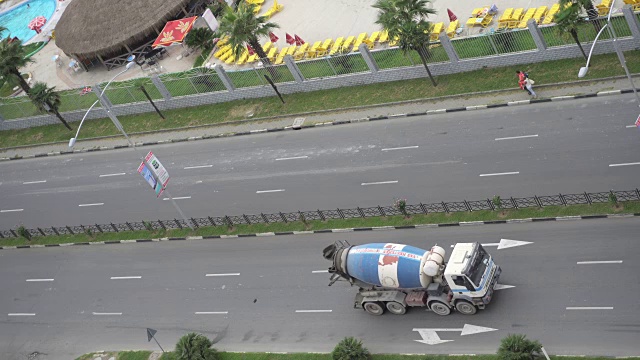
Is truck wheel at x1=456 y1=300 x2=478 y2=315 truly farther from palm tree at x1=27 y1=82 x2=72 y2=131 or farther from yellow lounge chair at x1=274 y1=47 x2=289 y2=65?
palm tree at x1=27 y1=82 x2=72 y2=131

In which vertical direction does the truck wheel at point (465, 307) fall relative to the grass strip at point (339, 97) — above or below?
below

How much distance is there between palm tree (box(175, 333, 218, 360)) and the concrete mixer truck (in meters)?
9.16

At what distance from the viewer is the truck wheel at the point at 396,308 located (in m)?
43.8

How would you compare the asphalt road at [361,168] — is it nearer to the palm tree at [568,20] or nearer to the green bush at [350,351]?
the palm tree at [568,20]

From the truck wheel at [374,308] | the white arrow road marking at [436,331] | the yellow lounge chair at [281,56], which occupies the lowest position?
the white arrow road marking at [436,331]

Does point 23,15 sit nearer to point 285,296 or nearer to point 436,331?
point 285,296

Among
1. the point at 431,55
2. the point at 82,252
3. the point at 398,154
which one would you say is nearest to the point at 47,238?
the point at 82,252

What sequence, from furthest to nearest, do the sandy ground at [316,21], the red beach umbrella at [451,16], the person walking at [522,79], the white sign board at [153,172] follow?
the sandy ground at [316,21], the red beach umbrella at [451,16], the person walking at [522,79], the white sign board at [153,172]

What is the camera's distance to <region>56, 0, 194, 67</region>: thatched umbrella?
86.0 metres

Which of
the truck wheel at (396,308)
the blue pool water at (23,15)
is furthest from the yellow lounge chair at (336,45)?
the blue pool water at (23,15)

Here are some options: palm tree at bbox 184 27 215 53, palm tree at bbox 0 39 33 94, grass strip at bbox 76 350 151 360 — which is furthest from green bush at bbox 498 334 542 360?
palm tree at bbox 0 39 33 94

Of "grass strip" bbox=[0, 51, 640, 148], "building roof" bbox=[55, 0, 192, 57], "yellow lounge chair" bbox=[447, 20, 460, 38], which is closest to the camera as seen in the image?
"grass strip" bbox=[0, 51, 640, 148]

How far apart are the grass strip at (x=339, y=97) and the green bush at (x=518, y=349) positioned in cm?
2373

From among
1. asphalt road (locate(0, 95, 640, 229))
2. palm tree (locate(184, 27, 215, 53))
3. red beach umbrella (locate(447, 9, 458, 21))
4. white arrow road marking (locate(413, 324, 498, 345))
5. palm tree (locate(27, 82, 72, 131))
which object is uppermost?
red beach umbrella (locate(447, 9, 458, 21))
